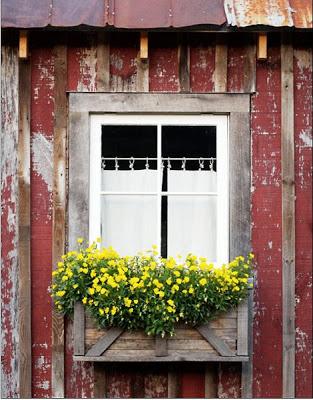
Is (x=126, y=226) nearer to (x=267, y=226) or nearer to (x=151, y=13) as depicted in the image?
(x=267, y=226)

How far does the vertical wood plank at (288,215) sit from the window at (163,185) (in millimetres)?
515

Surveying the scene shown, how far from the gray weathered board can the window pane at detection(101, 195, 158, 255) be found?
0.76m

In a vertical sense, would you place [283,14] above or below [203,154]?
above

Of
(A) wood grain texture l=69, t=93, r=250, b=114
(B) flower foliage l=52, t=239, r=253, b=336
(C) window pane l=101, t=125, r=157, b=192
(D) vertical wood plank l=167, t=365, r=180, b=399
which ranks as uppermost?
(A) wood grain texture l=69, t=93, r=250, b=114

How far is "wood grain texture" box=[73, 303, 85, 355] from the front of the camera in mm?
6520

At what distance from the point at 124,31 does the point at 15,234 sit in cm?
195

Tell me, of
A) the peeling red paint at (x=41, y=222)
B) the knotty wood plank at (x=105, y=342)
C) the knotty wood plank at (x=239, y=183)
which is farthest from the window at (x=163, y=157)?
the knotty wood plank at (x=105, y=342)

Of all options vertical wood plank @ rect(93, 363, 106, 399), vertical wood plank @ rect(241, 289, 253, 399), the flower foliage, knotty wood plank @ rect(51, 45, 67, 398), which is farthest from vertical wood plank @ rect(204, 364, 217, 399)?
knotty wood plank @ rect(51, 45, 67, 398)

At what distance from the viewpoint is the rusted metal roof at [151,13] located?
6715 mm

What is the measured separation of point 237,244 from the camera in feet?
22.7

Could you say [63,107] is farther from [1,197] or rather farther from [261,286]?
[261,286]

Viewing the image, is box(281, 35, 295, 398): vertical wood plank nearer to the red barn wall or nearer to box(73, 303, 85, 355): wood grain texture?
the red barn wall

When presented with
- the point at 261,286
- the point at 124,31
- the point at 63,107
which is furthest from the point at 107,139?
the point at 261,286

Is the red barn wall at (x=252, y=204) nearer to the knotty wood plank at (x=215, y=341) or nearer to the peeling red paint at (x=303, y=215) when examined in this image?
the peeling red paint at (x=303, y=215)
